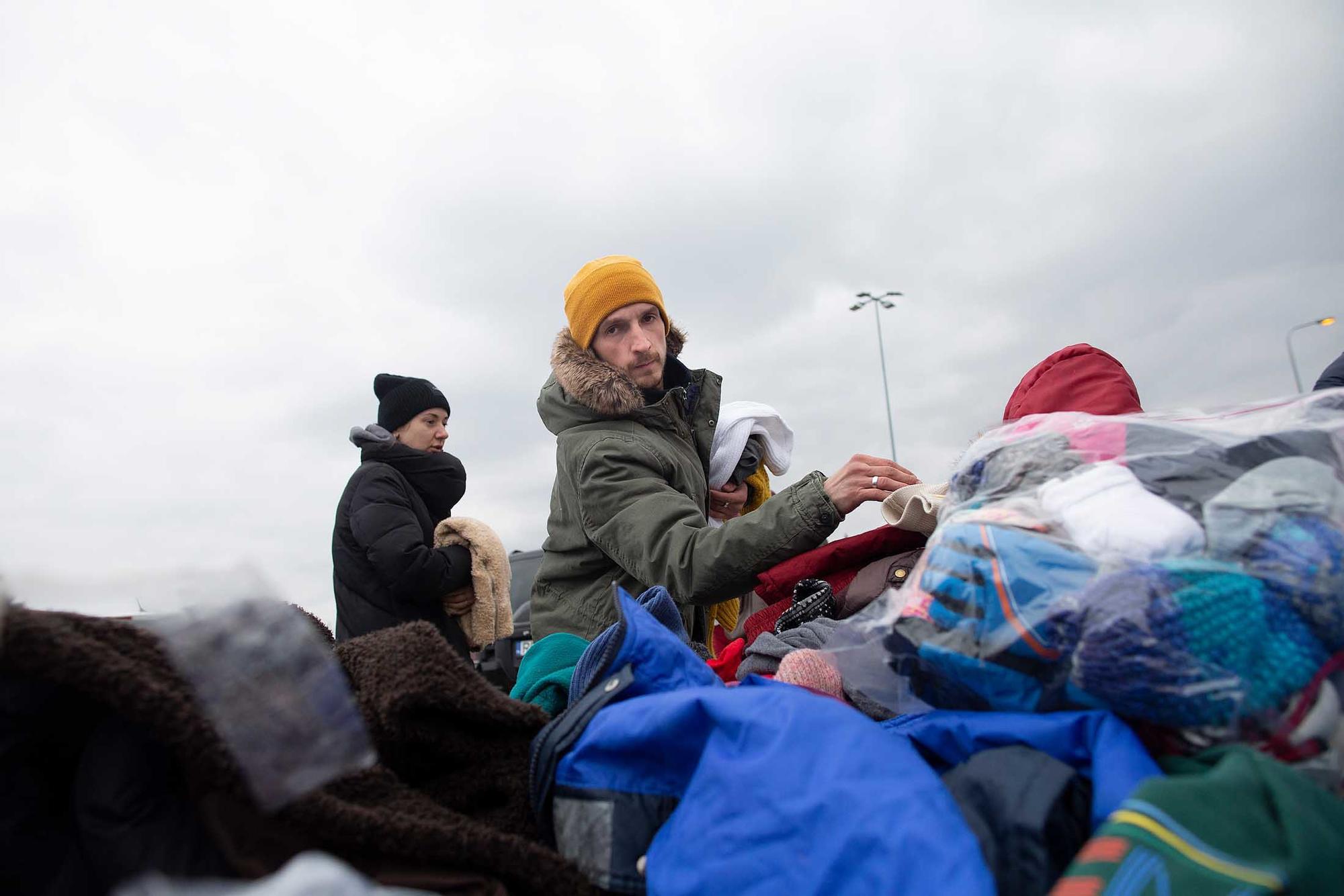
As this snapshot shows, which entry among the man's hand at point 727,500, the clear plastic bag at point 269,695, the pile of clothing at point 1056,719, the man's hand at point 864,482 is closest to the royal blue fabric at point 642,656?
the pile of clothing at point 1056,719

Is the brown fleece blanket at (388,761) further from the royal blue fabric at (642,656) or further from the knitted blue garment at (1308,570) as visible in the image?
the knitted blue garment at (1308,570)

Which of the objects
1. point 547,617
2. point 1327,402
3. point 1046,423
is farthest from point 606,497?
point 1327,402

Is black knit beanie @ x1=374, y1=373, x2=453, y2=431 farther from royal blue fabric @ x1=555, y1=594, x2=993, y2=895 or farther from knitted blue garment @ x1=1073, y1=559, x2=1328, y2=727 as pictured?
knitted blue garment @ x1=1073, y1=559, x2=1328, y2=727

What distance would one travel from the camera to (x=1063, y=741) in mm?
761

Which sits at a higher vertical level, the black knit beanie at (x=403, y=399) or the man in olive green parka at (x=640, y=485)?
the black knit beanie at (x=403, y=399)

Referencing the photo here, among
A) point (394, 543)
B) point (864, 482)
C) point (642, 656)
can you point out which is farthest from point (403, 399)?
point (642, 656)

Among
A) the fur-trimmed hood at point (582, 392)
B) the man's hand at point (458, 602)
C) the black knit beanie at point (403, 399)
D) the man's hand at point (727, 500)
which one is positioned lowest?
the man's hand at point (458, 602)

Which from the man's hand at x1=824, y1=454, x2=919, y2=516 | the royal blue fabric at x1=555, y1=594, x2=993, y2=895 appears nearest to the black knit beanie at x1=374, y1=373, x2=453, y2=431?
the man's hand at x1=824, y1=454, x2=919, y2=516

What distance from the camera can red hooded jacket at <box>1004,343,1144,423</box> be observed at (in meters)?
1.33

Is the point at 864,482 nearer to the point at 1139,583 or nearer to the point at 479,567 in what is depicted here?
the point at 1139,583

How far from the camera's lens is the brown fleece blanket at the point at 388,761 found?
696mm

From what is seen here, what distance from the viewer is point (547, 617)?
6.78ft

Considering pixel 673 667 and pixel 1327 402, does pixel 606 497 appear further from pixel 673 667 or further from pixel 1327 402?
pixel 1327 402

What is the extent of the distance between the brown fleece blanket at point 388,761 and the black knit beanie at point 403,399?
2790mm
